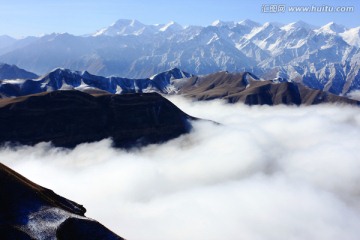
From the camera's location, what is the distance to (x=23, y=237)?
Result: 79.1 meters

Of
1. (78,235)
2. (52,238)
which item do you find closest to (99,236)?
(78,235)

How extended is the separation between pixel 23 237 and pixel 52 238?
5.48 m

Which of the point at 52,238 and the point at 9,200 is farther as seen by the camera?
the point at 9,200

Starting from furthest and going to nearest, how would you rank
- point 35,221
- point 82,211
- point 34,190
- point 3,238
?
point 82,211
point 34,190
point 35,221
point 3,238

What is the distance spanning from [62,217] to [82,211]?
55.2ft

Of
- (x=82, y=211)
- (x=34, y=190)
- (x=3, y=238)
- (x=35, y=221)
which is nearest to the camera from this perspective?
(x=3, y=238)

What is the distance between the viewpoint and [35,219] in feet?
279

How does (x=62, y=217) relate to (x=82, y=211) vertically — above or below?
above

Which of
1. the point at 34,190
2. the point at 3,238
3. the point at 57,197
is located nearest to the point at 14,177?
the point at 34,190

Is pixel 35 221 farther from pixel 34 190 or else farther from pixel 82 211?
pixel 82 211

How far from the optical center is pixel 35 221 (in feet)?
277

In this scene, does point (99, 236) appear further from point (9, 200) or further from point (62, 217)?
point (9, 200)

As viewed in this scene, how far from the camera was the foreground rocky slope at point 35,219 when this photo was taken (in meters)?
80.8

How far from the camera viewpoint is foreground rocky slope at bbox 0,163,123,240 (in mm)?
80750
